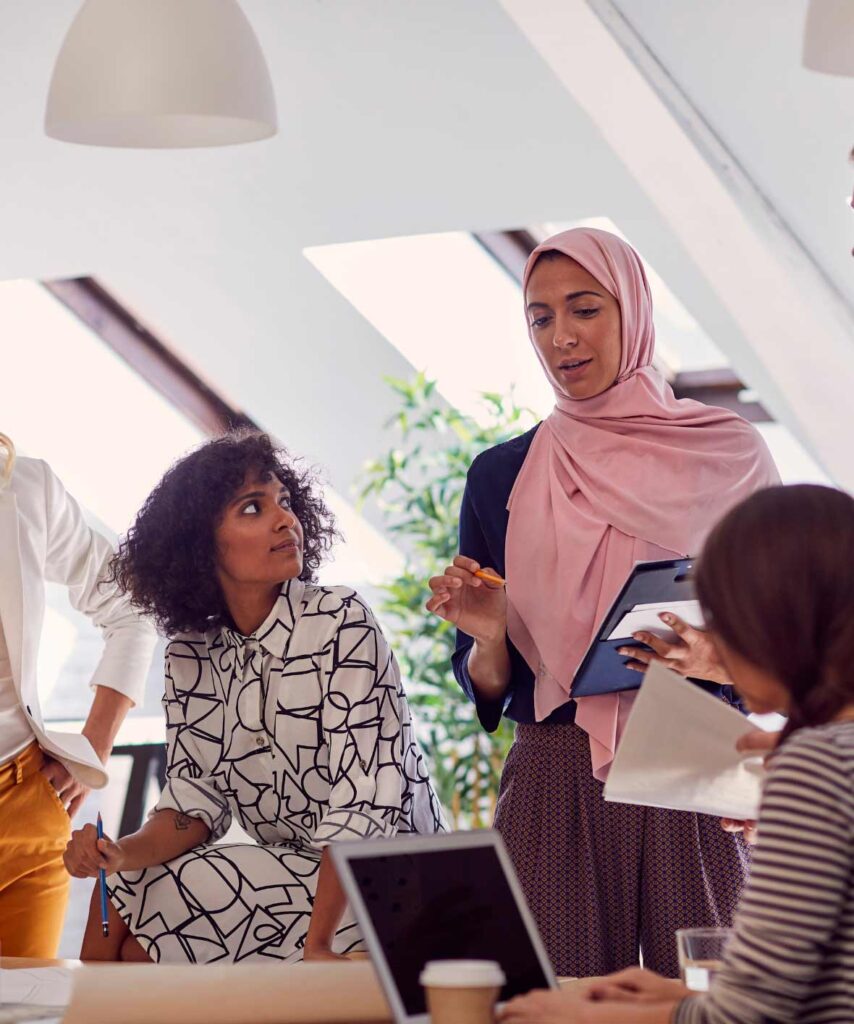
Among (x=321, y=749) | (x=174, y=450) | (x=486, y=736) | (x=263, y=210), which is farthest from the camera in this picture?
(x=174, y=450)

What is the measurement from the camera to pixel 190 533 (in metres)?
2.27

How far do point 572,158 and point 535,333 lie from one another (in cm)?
193

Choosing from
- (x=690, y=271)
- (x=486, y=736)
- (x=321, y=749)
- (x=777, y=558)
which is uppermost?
(x=690, y=271)

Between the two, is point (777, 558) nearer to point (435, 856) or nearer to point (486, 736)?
point (435, 856)

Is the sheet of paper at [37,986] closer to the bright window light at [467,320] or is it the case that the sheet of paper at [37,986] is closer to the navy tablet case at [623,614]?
the navy tablet case at [623,614]

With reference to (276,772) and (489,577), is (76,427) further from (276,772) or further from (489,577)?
(489,577)

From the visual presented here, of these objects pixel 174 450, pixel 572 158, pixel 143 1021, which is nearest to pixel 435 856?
pixel 143 1021

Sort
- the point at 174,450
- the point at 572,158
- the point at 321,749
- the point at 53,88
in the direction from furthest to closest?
the point at 174,450 → the point at 572,158 → the point at 53,88 → the point at 321,749

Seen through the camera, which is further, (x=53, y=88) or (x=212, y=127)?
(x=212, y=127)

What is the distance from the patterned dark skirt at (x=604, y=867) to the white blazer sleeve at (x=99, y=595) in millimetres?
1074

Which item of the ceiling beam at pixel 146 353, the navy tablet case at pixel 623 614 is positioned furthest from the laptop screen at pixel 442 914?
the ceiling beam at pixel 146 353

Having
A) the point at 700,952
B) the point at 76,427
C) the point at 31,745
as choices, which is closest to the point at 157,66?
the point at 31,745

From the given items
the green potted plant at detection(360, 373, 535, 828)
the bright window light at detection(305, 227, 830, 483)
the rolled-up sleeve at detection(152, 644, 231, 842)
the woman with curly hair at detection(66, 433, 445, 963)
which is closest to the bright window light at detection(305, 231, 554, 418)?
the bright window light at detection(305, 227, 830, 483)

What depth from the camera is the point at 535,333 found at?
209 centimetres
